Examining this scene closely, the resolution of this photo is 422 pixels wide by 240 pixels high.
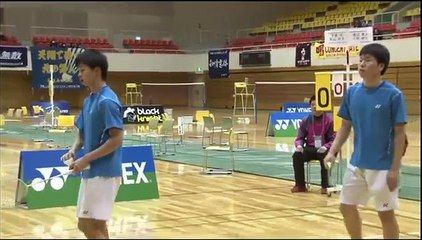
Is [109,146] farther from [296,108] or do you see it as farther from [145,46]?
[145,46]

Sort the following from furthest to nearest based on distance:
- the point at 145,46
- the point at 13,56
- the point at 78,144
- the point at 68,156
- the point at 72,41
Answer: the point at 145,46 < the point at 72,41 < the point at 13,56 < the point at 78,144 < the point at 68,156

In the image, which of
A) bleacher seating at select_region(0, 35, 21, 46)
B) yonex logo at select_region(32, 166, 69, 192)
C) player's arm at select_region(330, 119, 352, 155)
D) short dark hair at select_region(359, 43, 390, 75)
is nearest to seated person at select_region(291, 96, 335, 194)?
yonex logo at select_region(32, 166, 69, 192)

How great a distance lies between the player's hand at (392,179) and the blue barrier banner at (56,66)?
2703 cm

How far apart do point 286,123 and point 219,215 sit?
11179 mm

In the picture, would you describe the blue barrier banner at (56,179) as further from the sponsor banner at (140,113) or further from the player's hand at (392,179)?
the sponsor banner at (140,113)

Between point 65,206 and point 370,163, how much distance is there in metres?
4.34

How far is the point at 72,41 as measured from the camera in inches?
1225

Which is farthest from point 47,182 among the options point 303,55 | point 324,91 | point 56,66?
point 56,66

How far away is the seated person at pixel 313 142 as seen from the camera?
27.6 feet

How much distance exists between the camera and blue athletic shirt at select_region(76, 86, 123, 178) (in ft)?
12.2

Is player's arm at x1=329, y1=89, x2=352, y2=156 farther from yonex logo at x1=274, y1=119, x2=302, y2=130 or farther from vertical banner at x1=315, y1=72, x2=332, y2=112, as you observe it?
yonex logo at x1=274, y1=119, x2=302, y2=130

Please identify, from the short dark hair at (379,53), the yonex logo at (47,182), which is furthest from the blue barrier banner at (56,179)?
the short dark hair at (379,53)

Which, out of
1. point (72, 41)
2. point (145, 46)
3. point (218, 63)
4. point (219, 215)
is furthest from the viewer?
point (145, 46)

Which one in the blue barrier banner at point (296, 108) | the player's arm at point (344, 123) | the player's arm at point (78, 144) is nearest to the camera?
the player's arm at point (78, 144)
